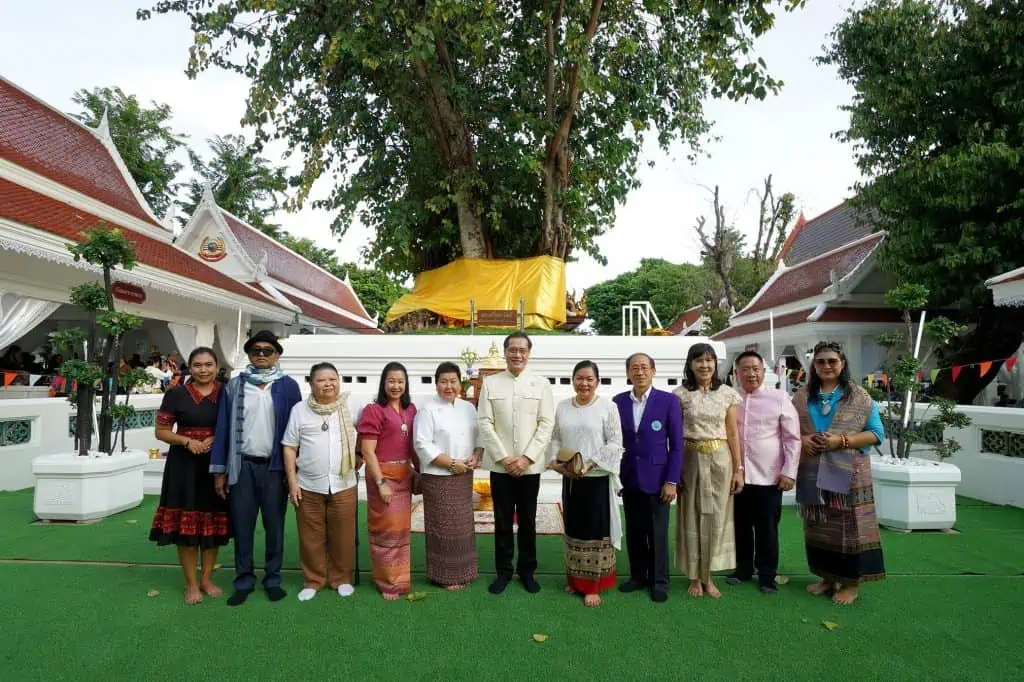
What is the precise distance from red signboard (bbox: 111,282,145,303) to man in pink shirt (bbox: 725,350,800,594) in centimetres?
990

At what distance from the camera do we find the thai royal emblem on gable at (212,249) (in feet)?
52.0

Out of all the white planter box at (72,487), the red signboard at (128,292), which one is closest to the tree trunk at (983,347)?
the white planter box at (72,487)

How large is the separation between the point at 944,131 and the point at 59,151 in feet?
50.0

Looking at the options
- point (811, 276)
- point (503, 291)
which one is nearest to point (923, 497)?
point (503, 291)

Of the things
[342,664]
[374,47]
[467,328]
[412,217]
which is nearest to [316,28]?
[374,47]

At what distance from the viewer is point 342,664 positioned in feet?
9.52

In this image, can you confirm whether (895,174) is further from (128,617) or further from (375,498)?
(128,617)

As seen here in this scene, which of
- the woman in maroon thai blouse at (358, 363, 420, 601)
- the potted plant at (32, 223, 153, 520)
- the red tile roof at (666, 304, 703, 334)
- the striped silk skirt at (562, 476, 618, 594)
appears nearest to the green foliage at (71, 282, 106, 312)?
the potted plant at (32, 223, 153, 520)

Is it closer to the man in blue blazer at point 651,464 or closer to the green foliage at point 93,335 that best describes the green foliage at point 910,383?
the man in blue blazer at point 651,464

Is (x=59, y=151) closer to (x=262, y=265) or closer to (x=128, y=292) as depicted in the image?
(x=128, y=292)

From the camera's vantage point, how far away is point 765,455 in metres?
3.80

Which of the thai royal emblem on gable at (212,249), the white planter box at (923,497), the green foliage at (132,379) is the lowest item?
the white planter box at (923,497)

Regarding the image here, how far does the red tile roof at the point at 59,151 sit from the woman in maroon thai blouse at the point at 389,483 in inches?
344

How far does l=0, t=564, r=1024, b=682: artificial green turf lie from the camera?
286cm
